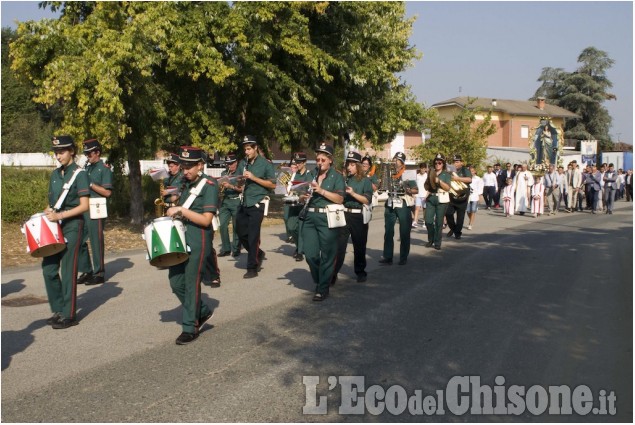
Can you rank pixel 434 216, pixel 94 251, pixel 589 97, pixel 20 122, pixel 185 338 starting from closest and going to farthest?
pixel 185 338, pixel 94 251, pixel 434 216, pixel 20 122, pixel 589 97

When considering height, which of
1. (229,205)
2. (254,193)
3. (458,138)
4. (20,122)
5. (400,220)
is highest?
(20,122)

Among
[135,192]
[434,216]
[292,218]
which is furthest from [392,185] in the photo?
[135,192]

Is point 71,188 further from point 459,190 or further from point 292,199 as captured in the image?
point 459,190

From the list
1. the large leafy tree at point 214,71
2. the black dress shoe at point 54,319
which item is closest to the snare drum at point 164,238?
the black dress shoe at point 54,319

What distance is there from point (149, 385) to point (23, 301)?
4.39m

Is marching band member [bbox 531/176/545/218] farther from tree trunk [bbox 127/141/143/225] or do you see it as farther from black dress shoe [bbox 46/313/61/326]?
black dress shoe [bbox 46/313/61/326]

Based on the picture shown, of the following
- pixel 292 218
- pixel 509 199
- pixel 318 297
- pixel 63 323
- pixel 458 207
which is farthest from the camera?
pixel 509 199

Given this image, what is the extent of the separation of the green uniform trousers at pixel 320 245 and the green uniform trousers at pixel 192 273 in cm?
226

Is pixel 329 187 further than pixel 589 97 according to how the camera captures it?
No

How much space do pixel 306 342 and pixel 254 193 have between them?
4.18 meters

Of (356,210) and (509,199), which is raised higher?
(356,210)

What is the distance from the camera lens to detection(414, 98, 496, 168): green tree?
3578cm

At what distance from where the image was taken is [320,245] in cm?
914

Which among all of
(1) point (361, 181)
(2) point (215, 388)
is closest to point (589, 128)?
(1) point (361, 181)
